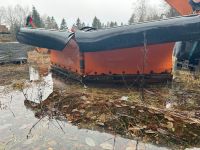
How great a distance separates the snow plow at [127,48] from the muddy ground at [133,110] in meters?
0.30

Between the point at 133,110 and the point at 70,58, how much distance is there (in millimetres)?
3035

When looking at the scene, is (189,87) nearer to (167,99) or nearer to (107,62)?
(167,99)

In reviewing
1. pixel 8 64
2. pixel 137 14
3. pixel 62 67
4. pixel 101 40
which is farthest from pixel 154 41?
pixel 137 14

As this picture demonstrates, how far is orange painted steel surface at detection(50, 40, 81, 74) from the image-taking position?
5.98 m

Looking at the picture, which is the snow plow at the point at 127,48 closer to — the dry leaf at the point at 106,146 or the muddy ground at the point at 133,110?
the muddy ground at the point at 133,110

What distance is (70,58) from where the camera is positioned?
21.1ft

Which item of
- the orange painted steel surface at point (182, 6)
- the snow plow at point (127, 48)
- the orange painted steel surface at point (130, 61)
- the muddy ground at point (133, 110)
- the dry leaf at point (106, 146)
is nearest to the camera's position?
the dry leaf at point (106, 146)

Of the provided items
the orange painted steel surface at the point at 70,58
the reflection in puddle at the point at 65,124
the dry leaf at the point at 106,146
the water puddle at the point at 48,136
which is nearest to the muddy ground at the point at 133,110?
the reflection in puddle at the point at 65,124

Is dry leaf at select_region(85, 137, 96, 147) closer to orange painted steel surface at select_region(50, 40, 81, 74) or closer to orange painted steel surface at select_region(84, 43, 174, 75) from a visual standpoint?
orange painted steel surface at select_region(84, 43, 174, 75)

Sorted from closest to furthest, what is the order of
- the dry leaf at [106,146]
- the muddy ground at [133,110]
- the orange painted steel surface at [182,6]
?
the dry leaf at [106,146] < the muddy ground at [133,110] < the orange painted steel surface at [182,6]

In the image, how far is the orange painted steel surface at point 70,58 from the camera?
598cm

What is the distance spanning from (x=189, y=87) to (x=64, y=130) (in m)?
3.37

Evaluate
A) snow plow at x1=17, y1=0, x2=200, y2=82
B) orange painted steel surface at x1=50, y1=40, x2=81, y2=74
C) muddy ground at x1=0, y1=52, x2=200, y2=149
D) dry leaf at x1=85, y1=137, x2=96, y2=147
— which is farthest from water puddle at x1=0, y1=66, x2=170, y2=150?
orange painted steel surface at x1=50, y1=40, x2=81, y2=74

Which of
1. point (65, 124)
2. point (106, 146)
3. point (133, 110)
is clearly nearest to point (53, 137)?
point (65, 124)
